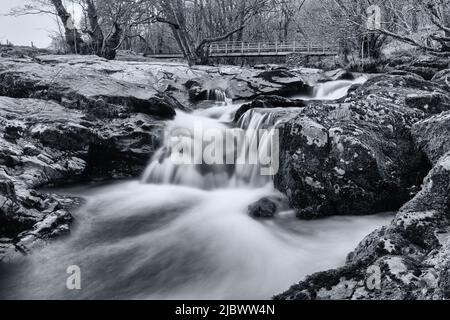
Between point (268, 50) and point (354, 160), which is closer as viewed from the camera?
point (354, 160)

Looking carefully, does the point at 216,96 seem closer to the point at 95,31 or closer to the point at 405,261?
the point at 95,31

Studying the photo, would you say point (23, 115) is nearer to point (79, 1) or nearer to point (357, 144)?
point (357, 144)

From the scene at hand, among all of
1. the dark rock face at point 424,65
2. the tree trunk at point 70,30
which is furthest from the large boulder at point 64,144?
the tree trunk at point 70,30

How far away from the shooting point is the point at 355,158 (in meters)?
5.37

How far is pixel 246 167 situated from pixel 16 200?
4.12 m

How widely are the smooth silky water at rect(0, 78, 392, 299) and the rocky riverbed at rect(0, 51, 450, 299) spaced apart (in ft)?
1.00

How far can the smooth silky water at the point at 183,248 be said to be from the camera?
4.34 metres

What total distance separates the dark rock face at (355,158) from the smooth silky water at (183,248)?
0.27 m

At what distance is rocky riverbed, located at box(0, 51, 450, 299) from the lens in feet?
10.2

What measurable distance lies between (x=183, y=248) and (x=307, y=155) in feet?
7.38

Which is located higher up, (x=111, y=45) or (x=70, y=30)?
(x=70, y=30)

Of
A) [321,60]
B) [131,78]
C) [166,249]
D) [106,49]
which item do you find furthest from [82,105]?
[321,60]

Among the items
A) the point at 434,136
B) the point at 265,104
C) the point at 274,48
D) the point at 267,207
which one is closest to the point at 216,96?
the point at 265,104

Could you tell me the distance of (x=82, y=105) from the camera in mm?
9273
